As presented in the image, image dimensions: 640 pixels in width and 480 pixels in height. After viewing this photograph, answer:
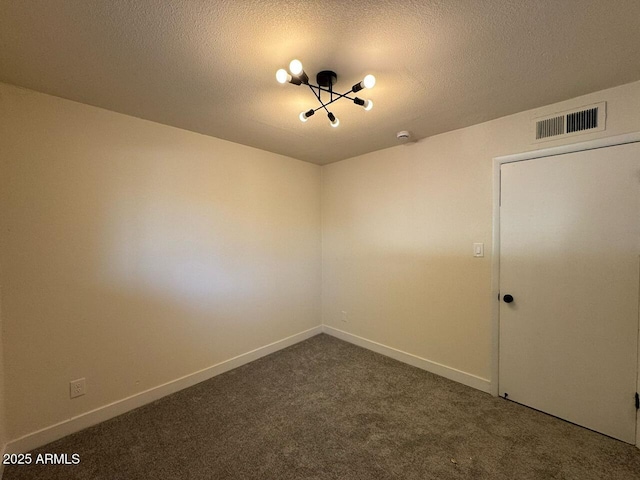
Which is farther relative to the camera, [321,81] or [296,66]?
[321,81]

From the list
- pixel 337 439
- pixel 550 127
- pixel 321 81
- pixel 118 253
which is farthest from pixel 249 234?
pixel 550 127

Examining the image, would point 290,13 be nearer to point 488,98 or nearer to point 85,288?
point 488,98

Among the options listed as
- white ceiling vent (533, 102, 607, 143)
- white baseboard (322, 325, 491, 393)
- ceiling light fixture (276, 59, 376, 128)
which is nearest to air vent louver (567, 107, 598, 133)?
white ceiling vent (533, 102, 607, 143)

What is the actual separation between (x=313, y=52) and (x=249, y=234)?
1.98m

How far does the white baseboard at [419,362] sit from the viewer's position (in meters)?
2.42

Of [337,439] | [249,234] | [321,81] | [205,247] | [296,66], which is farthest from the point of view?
[249,234]

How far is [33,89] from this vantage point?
1.76 metres

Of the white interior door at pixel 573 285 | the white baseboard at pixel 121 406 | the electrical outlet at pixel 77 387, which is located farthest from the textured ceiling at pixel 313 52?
the white baseboard at pixel 121 406

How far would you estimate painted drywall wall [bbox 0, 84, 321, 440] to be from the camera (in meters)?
1.75

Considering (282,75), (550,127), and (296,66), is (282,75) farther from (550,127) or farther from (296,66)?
(550,127)

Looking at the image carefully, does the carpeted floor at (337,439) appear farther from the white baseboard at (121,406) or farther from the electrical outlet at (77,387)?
the electrical outlet at (77,387)

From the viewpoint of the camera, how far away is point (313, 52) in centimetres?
142

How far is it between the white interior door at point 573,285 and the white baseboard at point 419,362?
0.61ft

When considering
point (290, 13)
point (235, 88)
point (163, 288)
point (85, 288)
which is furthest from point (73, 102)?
point (290, 13)
